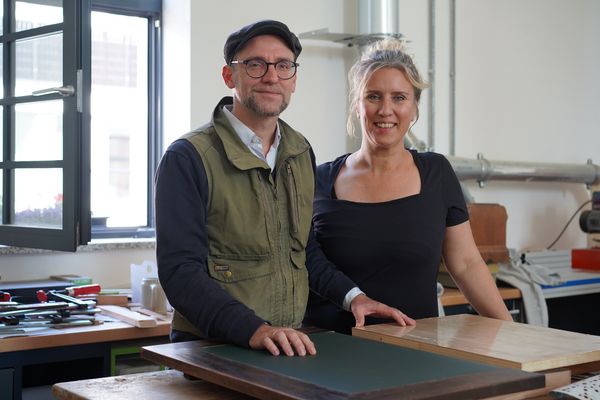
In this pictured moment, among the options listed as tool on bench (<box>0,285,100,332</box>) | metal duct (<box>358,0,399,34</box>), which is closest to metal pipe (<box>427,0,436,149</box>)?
metal duct (<box>358,0,399,34</box>)

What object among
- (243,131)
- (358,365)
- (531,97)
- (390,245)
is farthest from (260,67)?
(531,97)

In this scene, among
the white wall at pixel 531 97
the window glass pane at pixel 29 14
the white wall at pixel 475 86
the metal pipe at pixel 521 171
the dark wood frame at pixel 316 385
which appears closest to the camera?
the dark wood frame at pixel 316 385

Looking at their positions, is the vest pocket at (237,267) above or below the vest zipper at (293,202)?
below

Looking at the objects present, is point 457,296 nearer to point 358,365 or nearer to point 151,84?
point 151,84

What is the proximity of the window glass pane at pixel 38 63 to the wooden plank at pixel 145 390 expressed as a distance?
5.47 ft

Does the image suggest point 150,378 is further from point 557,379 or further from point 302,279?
point 557,379

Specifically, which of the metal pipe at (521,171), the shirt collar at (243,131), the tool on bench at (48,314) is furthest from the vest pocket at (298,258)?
the metal pipe at (521,171)

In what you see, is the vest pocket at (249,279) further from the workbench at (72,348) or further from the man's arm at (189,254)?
the workbench at (72,348)

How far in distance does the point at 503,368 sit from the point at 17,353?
4.86 feet

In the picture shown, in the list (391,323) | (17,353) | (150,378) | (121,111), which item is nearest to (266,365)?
(150,378)

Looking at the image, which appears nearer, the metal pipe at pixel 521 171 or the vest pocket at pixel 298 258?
the vest pocket at pixel 298 258

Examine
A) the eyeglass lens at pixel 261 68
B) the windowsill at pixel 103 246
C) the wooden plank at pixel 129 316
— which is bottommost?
the wooden plank at pixel 129 316

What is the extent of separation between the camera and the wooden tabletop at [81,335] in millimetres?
2350

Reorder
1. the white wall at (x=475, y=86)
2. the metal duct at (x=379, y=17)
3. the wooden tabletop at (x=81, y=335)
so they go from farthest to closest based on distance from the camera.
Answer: the metal duct at (x=379, y=17) → the white wall at (x=475, y=86) → the wooden tabletop at (x=81, y=335)
